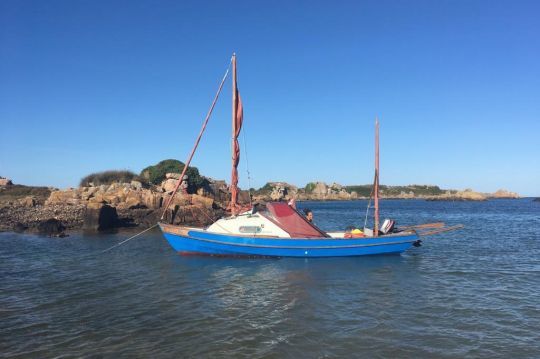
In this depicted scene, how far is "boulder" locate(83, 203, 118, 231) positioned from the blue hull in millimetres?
22114

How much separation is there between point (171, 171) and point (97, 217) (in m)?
44.0

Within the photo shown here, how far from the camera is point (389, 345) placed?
10992mm

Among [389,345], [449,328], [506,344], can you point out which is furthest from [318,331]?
[506,344]

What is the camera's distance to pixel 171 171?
Result: 3415 inches

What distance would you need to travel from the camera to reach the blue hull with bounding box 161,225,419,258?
79.8 feet

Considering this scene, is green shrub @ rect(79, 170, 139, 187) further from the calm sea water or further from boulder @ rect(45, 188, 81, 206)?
the calm sea water

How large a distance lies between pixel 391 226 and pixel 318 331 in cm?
1659

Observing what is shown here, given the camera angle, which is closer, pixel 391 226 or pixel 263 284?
pixel 263 284

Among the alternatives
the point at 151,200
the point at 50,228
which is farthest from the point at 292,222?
the point at 151,200

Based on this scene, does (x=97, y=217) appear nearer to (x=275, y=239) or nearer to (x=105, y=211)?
(x=105, y=211)

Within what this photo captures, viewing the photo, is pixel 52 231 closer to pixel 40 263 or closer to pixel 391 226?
pixel 40 263

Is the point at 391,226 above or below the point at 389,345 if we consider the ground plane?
above

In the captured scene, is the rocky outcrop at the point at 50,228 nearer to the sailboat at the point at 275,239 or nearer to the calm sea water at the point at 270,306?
the calm sea water at the point at 270,306

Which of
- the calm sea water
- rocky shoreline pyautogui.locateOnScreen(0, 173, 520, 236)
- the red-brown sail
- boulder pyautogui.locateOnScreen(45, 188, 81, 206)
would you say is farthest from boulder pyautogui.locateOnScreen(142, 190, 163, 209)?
the red-brown sail
